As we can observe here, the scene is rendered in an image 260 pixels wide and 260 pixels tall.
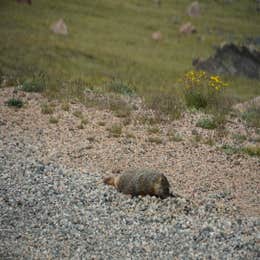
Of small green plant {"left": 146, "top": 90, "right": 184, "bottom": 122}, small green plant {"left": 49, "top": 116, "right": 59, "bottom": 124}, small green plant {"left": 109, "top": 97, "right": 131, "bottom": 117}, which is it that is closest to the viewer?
small green plant {"left": 49, "top": 116, "right": 59, "bottom": 124}

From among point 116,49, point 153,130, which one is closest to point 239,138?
point 153,130

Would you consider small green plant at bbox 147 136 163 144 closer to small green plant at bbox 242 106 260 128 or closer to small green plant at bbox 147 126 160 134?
small green plant at bbox 147 126 160 134

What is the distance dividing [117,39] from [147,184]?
28.2 m

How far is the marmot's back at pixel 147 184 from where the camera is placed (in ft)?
38.0

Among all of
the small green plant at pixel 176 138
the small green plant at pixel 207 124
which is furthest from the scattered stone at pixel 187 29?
the small green plant at pixel 176 138

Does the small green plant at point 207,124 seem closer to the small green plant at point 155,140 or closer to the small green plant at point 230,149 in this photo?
the small green plant at point 230,149

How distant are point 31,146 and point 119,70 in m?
16.6

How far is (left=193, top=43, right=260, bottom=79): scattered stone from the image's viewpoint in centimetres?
3472

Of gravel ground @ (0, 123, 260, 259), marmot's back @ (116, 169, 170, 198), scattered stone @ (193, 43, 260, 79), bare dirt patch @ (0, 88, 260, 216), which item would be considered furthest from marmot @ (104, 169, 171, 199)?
scattered stone @ (193, 43, 260, 79)

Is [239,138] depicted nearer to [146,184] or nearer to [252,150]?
[252,150]

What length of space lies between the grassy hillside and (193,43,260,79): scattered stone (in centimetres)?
138

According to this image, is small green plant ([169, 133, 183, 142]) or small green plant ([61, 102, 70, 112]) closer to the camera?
small green plant ([169, 133, 183, 142])

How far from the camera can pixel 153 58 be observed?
35.7 meters

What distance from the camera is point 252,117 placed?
1900cm
